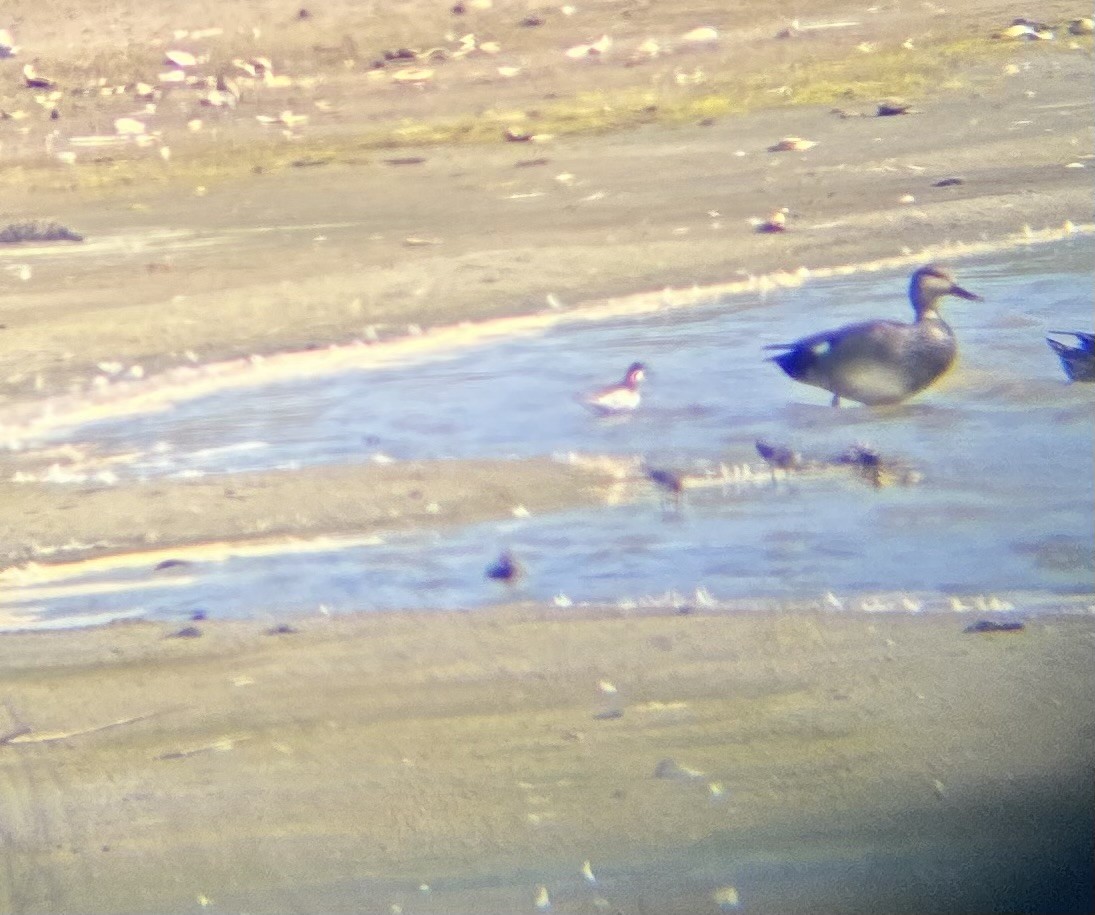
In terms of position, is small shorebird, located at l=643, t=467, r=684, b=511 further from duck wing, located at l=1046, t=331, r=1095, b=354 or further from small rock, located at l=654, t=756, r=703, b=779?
small rock, located at l=654, t=756, r=703, b=779

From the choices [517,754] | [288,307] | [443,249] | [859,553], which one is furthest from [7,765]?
[443,249]

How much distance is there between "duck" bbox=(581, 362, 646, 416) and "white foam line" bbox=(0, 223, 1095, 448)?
1368 millimetres

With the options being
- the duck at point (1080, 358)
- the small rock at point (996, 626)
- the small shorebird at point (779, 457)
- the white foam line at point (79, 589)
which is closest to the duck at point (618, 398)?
the small shorebird at point (779, 457)

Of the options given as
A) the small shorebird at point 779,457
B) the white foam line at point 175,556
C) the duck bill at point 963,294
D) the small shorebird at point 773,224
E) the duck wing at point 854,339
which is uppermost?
the white foam line at point 175,556

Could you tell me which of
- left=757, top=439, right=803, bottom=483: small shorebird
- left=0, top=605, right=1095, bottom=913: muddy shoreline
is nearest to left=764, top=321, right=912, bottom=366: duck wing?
left=757, top=439, right=803, bottom=483: small shorebird

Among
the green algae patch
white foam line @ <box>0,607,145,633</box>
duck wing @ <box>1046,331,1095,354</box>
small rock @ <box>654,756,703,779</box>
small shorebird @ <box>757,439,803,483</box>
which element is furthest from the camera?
the green algae patch

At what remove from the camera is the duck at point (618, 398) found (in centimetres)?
762

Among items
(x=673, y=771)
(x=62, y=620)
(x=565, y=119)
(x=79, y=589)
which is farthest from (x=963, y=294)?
(x=565, y=119)

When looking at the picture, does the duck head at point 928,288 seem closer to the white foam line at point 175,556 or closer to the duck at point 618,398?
the duck at point 618,398

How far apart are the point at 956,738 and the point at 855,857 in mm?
640

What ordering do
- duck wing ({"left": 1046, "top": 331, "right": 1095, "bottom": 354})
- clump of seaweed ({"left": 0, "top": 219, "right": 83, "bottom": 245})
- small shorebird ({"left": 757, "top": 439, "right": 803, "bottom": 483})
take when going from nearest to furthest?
small shorebird ({"left": 757, "top": 439, "right": 803, "bottom": 483})
duck wing ({"left": 1046, "top": 331, "right": 1095, "bottom": 354})
clump of seaweed ({"left": 0, "top": 219, "right": 83, "bottom": 245})

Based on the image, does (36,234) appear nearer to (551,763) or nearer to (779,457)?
(779,457)

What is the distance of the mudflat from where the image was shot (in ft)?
13.2

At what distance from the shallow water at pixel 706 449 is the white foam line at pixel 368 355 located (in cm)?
17
